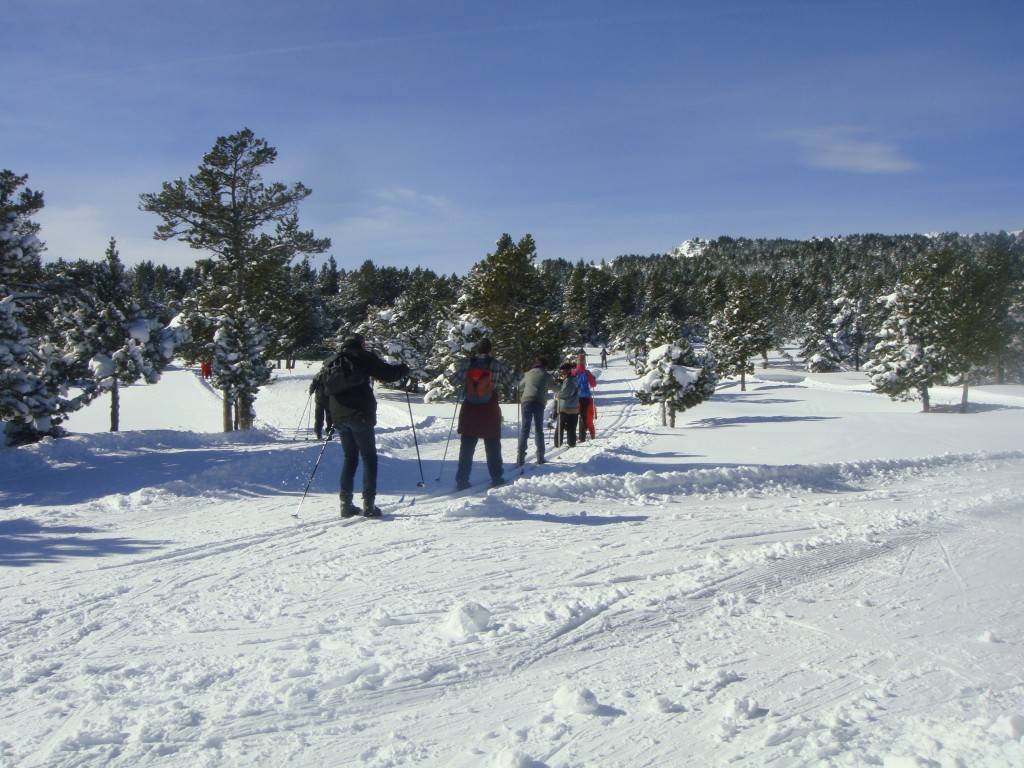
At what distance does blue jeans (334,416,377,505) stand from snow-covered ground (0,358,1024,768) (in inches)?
15.1

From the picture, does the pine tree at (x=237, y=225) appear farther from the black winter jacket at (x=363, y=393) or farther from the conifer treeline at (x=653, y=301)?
the black winter jacket at (x=363, y=393)

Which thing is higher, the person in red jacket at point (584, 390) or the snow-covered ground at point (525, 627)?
the person in red jacket at point (584, 390)

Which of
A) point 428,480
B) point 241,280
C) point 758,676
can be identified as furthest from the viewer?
point 241,280

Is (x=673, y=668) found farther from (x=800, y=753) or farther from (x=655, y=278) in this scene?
(x=655, y=278)

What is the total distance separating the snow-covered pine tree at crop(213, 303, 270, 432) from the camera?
26812 mm

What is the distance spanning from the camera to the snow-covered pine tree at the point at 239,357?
2681cm

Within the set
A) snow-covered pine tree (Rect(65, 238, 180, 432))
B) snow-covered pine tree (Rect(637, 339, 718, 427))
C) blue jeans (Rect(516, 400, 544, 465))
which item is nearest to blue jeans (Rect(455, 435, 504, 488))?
blue jeans (Rect(516, 400, 544, 465))

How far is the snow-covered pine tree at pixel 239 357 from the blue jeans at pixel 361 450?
69.5ft

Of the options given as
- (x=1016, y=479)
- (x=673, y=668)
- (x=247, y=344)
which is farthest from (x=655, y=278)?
(x=673, y=668)

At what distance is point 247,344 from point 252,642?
2551cm

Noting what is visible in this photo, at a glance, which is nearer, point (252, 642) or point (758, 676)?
point (758, 676)

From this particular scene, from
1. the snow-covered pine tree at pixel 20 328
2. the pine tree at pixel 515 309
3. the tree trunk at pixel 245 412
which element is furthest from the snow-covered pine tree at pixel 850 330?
the snow-covered pine tree at pixel 20 328

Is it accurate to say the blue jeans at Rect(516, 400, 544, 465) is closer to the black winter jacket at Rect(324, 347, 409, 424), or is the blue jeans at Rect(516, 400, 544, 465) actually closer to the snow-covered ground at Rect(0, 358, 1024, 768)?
the snow-covered ground at Rect(0, 358, 1024, 768)

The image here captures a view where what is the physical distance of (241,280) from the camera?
2717 centimetres
